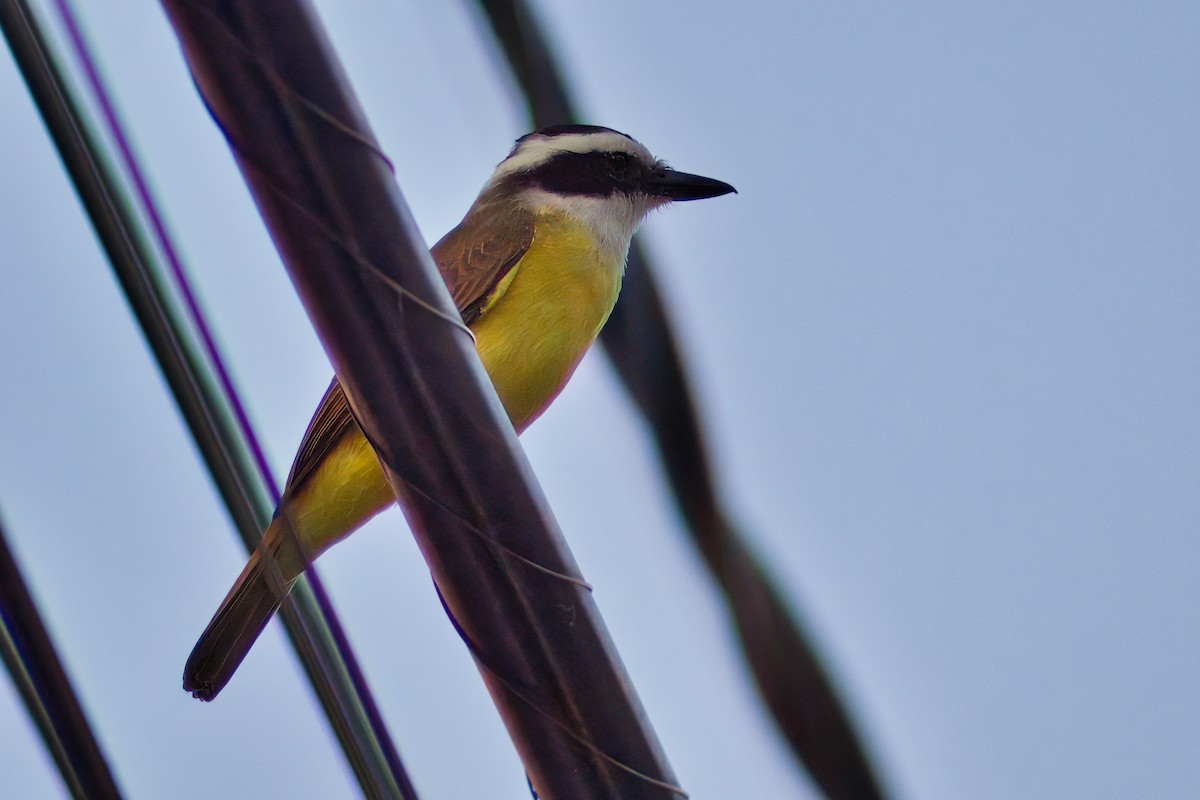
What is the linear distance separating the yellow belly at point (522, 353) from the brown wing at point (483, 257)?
23 mm

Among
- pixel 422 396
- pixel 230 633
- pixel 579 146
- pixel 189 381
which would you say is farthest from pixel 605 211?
pixel 422 396

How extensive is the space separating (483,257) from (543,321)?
0.78ft

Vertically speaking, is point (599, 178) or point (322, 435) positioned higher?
point (599, 178)

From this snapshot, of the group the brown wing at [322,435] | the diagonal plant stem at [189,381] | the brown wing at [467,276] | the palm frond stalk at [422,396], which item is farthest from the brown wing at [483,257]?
the palm frond stalk at [422,396]

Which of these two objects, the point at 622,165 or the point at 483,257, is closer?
the point at 483,257

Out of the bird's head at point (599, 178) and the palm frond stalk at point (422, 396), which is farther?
the bird's head at point (599, 178)

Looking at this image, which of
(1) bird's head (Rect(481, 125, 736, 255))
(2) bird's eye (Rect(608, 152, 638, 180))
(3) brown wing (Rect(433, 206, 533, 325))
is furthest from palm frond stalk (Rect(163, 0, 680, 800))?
(2) bird's eye (Rect(608, 152, 638, 180))

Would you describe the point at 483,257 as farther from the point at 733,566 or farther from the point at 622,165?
the point at 733,566

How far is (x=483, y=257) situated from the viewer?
2.53m

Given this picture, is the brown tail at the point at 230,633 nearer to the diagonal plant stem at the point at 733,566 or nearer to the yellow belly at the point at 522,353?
the yellow belly at the point at 522,353

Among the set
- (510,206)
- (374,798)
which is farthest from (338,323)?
(510,206)

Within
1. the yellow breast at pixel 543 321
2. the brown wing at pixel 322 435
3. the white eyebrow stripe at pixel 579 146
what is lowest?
the brown wing at pixel 322 435

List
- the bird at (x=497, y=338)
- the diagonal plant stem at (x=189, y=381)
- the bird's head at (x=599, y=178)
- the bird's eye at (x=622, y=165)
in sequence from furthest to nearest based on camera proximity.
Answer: the bird's eye at (x=622, y=165) < the bird's head at (x=599, y=178) < the bird at (x=497, y=338) < the diagonal plant stem at (x=189, y=381)

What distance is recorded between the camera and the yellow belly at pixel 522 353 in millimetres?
2316
